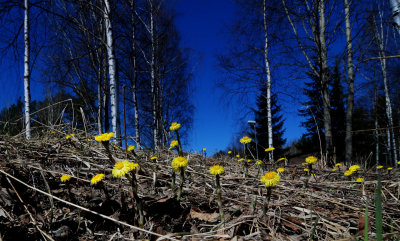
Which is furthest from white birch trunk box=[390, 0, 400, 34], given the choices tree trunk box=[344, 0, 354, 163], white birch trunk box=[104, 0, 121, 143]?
white birch trunk box=[104, 0, 121, 143]

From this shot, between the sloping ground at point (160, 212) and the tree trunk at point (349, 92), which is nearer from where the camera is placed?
the sloping ground at point (160, 212)

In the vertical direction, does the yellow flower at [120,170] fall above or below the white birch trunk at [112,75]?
below

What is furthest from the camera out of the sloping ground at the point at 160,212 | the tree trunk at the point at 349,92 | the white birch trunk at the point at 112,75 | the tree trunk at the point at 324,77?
the tree trunk at the point at 349,92

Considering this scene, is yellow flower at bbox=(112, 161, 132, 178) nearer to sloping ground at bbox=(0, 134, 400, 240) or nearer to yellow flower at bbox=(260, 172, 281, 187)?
sloping ground at bbox=(0, 134, 400, 240)

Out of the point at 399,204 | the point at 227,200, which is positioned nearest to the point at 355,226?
the point at 399,204

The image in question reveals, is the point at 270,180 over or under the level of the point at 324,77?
under

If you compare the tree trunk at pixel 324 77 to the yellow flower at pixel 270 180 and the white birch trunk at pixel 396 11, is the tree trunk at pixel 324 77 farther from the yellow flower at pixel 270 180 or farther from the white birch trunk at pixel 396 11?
the yellow flower at pixel 270 180

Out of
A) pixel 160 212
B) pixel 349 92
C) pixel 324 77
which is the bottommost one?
pixel 160 212

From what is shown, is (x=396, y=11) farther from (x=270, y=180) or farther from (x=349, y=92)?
(x=349, y=92)

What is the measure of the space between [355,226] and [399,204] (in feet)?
1.37

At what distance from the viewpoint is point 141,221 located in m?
0.88

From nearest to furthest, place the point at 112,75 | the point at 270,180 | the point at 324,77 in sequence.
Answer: the point at 270,180 < the point at 112,75 < the point at 324,77

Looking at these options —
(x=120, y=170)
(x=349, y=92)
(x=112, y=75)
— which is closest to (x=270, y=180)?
(x=120, y=170)

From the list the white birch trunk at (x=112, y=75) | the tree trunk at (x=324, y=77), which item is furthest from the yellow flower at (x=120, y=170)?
the tree trunk at (x=324, y=77)
